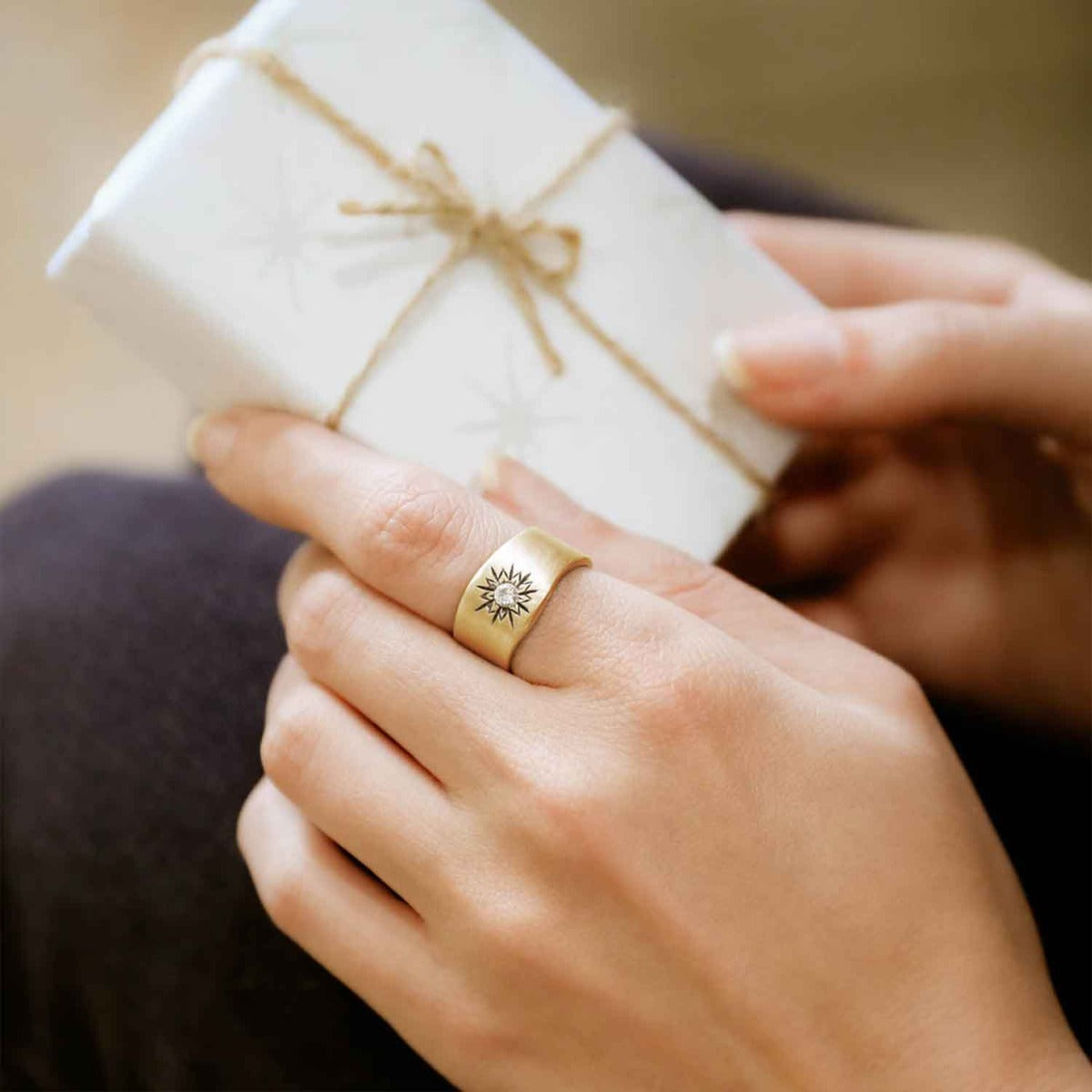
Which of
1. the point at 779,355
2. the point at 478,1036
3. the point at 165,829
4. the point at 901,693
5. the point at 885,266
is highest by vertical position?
the point at 885,266

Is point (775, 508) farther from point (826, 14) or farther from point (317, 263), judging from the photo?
point (826, 14)

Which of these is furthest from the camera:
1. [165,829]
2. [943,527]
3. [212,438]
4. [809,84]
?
[809,84]

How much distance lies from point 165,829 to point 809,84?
1554mm

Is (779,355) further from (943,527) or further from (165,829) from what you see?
(165,829)

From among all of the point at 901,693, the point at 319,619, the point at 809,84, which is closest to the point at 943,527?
the point at 901,693

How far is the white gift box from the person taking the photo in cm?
54

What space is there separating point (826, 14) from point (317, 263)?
1462 mm

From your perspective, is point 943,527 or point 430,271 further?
point 943,527

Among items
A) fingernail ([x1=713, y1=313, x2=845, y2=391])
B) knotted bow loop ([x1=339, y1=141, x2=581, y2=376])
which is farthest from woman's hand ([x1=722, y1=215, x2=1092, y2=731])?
knotted bow loop ([x1=339, y1=141, x2=581, y2=376])

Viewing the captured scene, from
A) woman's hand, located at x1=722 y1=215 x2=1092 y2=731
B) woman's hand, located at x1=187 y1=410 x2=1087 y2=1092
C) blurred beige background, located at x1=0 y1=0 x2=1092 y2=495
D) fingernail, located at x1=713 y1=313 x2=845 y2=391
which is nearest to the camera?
woman's hand, located at x1=187 y1=410 x2=1087 y2=1092

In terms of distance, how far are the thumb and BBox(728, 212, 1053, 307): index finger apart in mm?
151

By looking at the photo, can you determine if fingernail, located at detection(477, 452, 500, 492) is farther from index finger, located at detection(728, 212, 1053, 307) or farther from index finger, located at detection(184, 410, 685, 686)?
index finger, located at detection(728, 212, 1053, 307)

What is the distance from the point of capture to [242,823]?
2.07 feet

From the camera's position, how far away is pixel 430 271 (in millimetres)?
593
